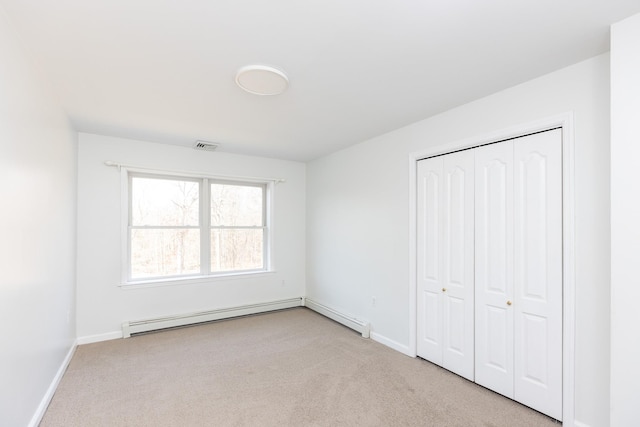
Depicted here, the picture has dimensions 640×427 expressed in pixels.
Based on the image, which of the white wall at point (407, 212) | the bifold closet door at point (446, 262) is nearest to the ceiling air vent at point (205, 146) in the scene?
the white wall at point (407, 212)

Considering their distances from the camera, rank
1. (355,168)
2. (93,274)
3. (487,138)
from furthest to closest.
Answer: (355,168)
(93,274)
(487,138)

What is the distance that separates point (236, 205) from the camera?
192 inches

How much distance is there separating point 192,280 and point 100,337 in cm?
119

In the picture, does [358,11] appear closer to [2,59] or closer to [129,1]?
[129,1]

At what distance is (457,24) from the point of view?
1.70 metres

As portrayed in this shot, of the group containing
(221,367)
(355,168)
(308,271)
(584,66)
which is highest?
(584,66)

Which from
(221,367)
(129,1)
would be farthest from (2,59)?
(221,367)

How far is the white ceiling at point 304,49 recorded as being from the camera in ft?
5.20

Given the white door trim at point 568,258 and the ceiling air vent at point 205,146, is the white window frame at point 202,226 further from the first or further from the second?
the white door trim at point 568,258

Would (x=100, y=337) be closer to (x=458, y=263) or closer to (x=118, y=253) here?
(x=118, y=253)

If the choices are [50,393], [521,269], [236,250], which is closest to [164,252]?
[236,250]

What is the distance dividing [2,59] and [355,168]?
338cm

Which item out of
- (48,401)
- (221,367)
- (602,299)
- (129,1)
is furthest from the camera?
(221,367)
